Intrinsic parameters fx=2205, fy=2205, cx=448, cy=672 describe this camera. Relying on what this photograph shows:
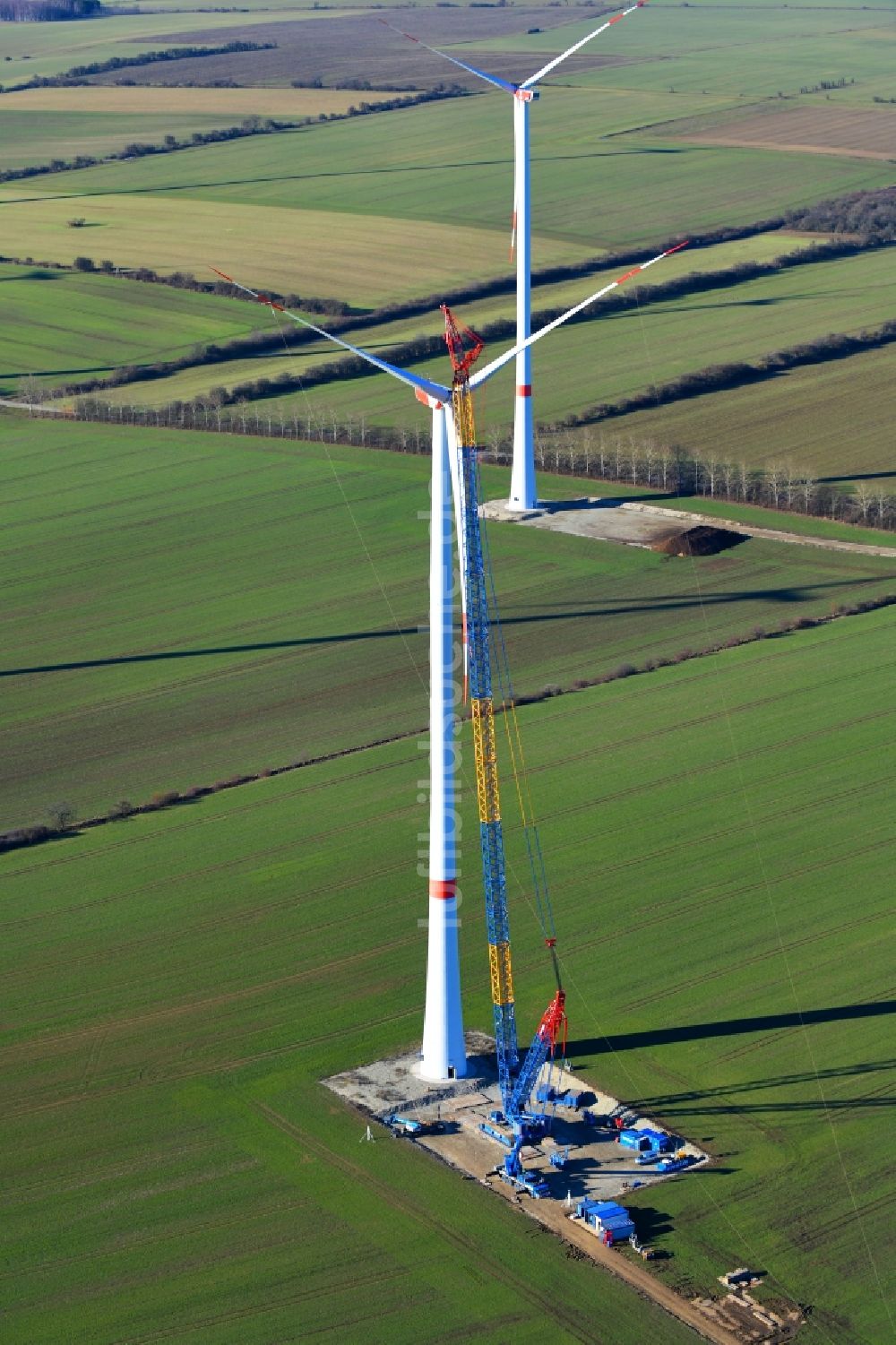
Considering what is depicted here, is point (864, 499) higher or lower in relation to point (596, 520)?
higher

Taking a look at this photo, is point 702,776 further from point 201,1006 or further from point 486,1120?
point 486,1120

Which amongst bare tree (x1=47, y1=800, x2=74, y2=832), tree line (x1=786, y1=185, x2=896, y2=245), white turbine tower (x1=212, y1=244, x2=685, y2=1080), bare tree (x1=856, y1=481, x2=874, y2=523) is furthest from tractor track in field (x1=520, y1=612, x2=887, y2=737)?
tree line (x1=786, y1=185, x2=896, y2=245)

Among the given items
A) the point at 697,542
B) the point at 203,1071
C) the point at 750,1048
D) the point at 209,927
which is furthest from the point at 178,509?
the point at 750,1048

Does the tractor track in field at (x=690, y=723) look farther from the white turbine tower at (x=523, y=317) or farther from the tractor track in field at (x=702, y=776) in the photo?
the white turbine tower at (x=523, y=317)

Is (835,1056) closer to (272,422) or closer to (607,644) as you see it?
(607,644)

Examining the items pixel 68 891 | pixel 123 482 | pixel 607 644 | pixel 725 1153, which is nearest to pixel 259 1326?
pixel 725 1153

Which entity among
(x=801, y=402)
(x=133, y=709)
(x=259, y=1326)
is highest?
(x=801, y=402)

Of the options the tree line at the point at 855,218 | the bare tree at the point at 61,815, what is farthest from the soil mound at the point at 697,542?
the tree line at the point at 855,218
